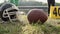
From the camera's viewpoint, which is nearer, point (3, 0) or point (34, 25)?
point (34, 25)

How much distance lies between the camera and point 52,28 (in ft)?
20.6

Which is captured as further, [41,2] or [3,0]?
[41,2]

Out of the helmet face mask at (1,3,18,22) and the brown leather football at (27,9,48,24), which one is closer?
the brown leather football at (27,9,48,24)

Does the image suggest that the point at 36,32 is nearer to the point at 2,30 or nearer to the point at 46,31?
Answer: the point at 46,31

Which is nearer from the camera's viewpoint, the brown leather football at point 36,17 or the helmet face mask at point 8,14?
the brown leather football at point 36,17

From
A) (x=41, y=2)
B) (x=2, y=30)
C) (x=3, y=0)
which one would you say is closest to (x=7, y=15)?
(x=2, y=30)

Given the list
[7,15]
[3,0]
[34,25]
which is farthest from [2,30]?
[3,0]

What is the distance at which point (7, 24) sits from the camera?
22.4 feet

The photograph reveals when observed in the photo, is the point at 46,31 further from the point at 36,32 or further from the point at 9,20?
the point at 9,20

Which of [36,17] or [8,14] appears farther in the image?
[8,14]

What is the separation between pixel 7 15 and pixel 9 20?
0.67 feet

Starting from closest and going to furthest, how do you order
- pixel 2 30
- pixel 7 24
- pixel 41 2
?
1. pixel 2 30
2. pixel 7 24
3. pixel 41 2

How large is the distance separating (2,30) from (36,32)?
3.06ft

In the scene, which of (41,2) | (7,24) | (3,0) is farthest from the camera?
(41,2)
